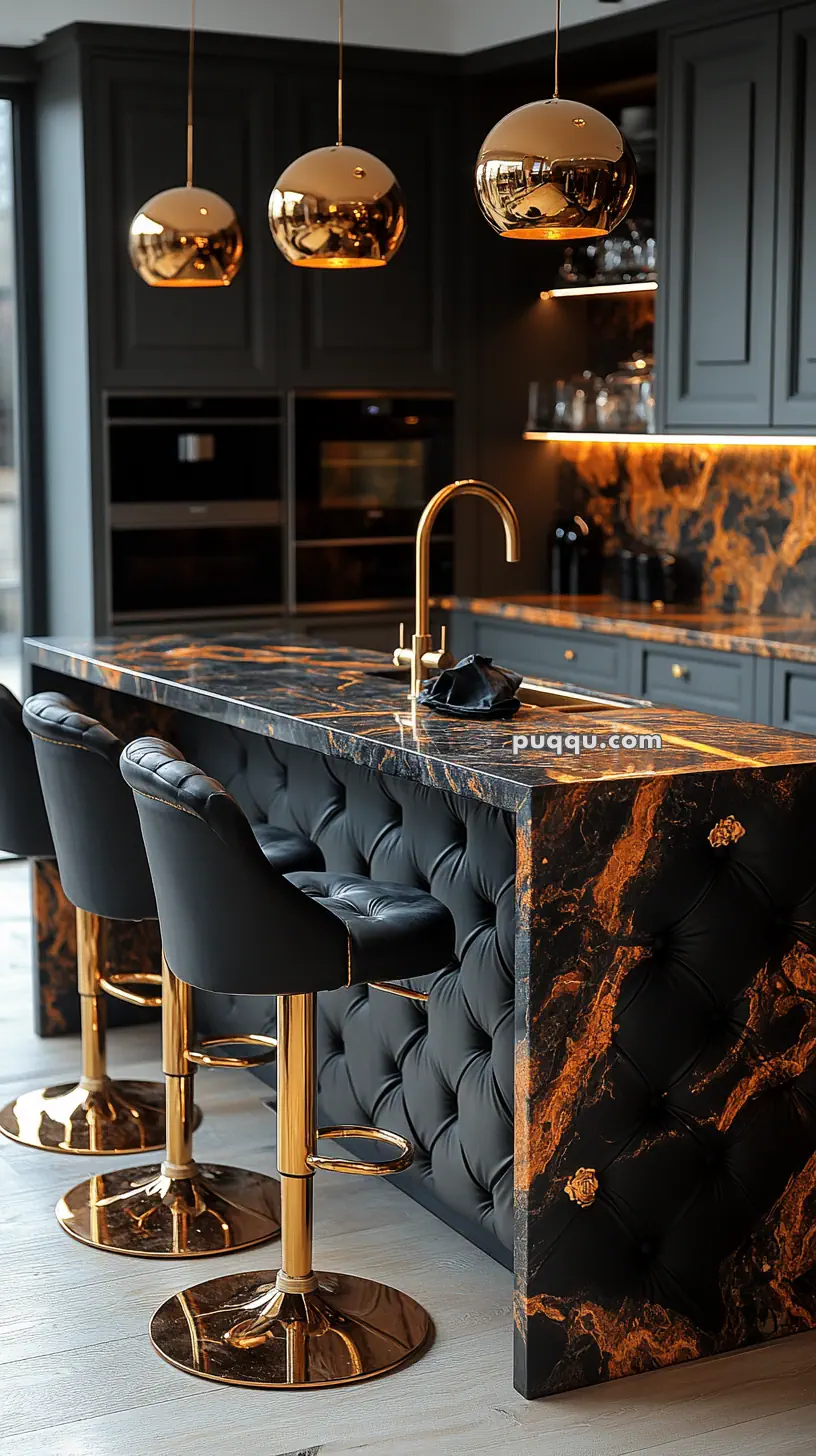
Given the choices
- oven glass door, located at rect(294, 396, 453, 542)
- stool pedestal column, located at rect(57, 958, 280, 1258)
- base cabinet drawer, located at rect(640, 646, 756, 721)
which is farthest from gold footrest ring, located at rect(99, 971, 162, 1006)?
oven glass door, located at rect(294, 396, 453, 542)

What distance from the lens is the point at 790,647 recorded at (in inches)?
180

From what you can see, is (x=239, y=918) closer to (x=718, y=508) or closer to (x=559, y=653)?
(x=559, y=653)

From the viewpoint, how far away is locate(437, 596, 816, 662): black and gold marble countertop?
4723 millimetres

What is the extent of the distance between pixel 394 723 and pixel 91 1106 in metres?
1.33

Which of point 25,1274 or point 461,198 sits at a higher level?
point 461,198

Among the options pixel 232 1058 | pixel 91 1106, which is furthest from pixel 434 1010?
pixel 91 1106

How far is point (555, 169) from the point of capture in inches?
106

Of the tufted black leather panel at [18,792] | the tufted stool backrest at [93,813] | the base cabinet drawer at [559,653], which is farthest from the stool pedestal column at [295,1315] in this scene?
the base cabinet drawer at [559,653]

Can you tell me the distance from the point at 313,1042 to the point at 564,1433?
68 cm

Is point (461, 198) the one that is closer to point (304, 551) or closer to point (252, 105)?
point (252, 105)

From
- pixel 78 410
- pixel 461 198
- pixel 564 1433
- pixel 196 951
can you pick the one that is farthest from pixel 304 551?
pixel 564 1433

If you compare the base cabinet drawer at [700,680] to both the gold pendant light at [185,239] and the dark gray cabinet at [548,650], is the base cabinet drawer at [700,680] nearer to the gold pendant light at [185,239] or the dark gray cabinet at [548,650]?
the dark gray cabinet at [548,650]

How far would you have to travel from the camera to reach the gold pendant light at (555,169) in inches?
106

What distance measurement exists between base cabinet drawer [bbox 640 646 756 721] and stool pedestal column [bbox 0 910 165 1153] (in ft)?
6.05
